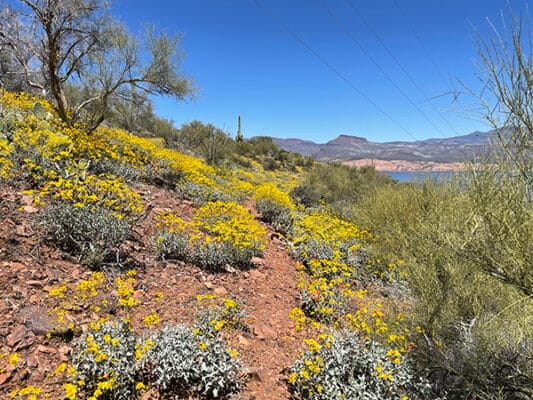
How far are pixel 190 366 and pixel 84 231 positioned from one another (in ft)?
7.56

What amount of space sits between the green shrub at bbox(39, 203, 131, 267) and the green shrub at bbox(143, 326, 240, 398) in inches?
62.8

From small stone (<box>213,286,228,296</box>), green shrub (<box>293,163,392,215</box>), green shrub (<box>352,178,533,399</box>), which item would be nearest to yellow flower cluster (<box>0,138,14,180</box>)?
small stone (<box>213,286,228,296</box>)

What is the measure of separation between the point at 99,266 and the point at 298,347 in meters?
2.45

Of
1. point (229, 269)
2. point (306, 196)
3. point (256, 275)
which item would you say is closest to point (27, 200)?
point (229, 269)

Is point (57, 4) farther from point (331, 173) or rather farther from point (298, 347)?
point (331, 173)

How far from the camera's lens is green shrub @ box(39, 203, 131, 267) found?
3.66m

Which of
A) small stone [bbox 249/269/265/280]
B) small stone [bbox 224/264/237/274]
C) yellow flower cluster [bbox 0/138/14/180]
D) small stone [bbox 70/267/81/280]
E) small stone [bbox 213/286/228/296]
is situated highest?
yellow flower cluster [bbox 0/138/14/180]

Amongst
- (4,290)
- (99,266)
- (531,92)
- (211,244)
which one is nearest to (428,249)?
(531,92)

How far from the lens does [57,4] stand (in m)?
6.48

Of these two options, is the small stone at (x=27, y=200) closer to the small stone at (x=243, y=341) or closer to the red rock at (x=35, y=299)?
the red rock at (x=35, y=299)

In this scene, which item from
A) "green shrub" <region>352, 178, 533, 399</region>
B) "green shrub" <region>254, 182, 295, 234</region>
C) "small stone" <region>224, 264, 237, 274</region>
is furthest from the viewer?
"green shrub" <region>254, 182, 295, 234</region>

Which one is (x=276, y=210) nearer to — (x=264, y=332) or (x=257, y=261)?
(x=257, y=261)

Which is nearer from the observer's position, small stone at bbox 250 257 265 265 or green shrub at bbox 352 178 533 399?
green shrub at bbox 352 178 533 399

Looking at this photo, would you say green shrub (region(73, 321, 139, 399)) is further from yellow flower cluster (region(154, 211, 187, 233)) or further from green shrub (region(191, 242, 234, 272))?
yellow flower cluster (region(154, 211, 187, 233))
